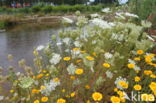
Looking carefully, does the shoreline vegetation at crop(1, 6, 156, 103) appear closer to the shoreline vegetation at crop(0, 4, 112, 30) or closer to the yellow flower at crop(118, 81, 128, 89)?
the yellow flower at crop(118, 81, 128, 89)

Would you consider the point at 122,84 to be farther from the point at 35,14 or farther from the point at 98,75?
the point at 35,14

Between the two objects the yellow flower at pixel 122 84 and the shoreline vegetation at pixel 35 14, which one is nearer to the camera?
the yellow flower at pixel 122 84

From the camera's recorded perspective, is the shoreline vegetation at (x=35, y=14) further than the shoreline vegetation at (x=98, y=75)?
Yes

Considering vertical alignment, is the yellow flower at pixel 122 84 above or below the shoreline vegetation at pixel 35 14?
above

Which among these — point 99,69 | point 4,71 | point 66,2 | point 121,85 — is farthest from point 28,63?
point 66,2

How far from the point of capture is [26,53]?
12.1 feet

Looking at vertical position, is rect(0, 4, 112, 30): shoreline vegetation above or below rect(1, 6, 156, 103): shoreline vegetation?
below

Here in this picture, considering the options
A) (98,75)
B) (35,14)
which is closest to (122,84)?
(98,75)

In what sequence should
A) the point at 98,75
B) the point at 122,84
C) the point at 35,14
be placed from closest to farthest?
the point at 122,84 → the point at 98,75 → the point at 35,14

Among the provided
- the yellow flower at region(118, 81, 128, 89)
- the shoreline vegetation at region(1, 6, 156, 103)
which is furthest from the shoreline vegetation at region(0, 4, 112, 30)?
the yellow flower at region(118, 81, 128, 89)

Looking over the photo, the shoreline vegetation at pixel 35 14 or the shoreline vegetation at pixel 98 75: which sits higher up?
the shoreline vegetation at pixel 98 75

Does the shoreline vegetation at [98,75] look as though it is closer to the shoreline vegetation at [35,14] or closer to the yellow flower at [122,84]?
the yellow flower at [122,84]

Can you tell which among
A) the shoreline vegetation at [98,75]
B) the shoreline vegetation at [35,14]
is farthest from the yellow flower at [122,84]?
the shoreline vegetation at [35,14]

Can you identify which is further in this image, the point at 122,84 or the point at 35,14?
the point at 35,14
